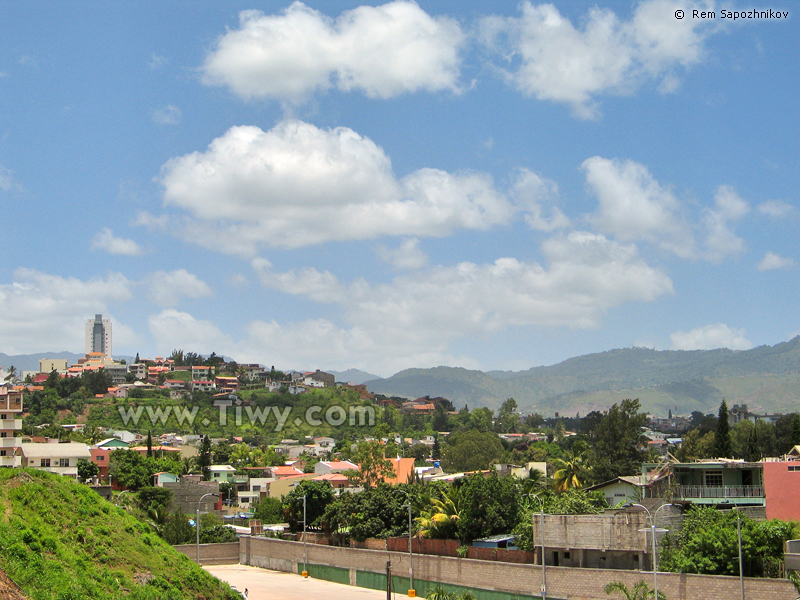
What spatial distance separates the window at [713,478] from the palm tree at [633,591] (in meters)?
14.4

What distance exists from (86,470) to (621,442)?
63578 mm

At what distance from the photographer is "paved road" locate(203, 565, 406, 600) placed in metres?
58.9

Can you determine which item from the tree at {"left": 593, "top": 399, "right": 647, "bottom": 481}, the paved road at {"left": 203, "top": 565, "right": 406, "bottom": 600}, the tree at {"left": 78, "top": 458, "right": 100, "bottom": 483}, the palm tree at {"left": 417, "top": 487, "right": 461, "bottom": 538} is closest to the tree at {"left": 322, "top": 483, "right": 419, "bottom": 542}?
the palm tree at {"left": 417, "top": 487, "right": 461, "bottom": 538}

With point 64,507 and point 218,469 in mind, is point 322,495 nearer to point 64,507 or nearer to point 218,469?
point 64,507

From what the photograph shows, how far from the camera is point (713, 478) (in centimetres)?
5853

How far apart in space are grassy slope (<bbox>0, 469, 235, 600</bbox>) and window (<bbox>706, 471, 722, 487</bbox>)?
33.6m

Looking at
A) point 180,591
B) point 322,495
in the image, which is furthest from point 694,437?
point 180,591

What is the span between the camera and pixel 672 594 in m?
45.4

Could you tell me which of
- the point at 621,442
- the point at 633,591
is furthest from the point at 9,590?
the point at 621,442

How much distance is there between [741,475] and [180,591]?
38.0m

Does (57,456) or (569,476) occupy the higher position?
(57,456)

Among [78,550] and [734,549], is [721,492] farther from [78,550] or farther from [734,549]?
[78,550]

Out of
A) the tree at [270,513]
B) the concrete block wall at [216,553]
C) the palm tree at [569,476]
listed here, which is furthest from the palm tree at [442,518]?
the tree at [270,513]

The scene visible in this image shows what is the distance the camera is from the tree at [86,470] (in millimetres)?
104938
